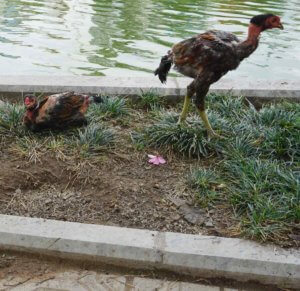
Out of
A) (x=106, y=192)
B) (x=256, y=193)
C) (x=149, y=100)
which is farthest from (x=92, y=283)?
(x=149, y=100)

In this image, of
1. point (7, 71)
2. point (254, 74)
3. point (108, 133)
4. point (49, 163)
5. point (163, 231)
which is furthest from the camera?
point (254, 74)

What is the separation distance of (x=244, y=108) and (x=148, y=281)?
2767 millimetres

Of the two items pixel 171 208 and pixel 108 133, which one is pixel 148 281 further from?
pixel 108 133

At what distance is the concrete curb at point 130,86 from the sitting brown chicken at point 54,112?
0.80 metres

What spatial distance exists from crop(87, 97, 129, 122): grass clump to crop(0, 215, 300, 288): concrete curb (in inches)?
74.5

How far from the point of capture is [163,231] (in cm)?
336

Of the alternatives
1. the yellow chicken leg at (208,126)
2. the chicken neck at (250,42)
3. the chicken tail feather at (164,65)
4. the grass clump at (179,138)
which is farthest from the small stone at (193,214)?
the chicken tail feather at (164,65)

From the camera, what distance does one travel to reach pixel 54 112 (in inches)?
175

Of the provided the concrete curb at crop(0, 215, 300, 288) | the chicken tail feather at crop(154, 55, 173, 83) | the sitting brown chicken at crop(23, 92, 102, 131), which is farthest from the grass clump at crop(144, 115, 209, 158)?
the concrete curb at crop(0, 215, 300, 288)

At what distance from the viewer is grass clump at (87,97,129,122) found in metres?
4.96

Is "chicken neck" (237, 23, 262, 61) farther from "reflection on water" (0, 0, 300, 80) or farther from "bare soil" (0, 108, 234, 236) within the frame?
"reflection on water" (0, 0, 300, 80)

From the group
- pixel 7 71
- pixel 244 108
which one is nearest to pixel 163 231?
pixel 244 108

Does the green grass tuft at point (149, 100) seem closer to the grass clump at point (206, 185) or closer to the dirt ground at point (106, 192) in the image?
the dirt ground at point (106, 192)

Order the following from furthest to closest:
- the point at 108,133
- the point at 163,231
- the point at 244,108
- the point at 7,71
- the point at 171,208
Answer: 1. the point at 7,71
2. the point at 244,108
3. the point at 108,133
4. the point at 171,208
5. the point at 163,231
